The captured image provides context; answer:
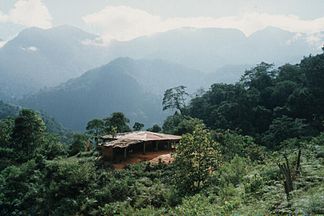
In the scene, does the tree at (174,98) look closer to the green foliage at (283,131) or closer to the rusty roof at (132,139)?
the green foliage at (283,131)

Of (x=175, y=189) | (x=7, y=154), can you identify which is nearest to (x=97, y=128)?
(x=7, y=154)

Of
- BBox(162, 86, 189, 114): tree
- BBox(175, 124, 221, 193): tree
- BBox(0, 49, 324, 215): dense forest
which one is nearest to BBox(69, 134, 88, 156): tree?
BBox(0, 49, 324, 215): dense forest

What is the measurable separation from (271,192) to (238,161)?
5.65m

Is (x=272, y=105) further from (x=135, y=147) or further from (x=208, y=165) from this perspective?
(x=208, y=165)

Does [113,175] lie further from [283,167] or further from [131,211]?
[283,167]

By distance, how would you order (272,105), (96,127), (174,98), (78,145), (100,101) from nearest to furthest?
1. (78,145)
2. (96,127)
3. (272,105)
4. (174,98)
5. (100,101)

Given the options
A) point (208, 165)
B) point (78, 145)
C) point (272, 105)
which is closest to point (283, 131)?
point (272, 105)

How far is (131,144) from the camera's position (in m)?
23.3

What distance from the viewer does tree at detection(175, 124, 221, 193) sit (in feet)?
46.6

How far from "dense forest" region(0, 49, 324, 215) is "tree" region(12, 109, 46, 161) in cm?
7

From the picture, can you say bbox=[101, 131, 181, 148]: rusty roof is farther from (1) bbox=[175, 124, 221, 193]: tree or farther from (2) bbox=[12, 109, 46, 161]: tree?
(1) bbox=[175, 124, 221, 193]: tree

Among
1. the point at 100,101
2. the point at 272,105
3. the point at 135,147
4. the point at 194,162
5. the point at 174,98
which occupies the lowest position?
the point at 194,162

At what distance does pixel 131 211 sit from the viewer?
13125 mm

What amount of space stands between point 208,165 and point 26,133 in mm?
17006
